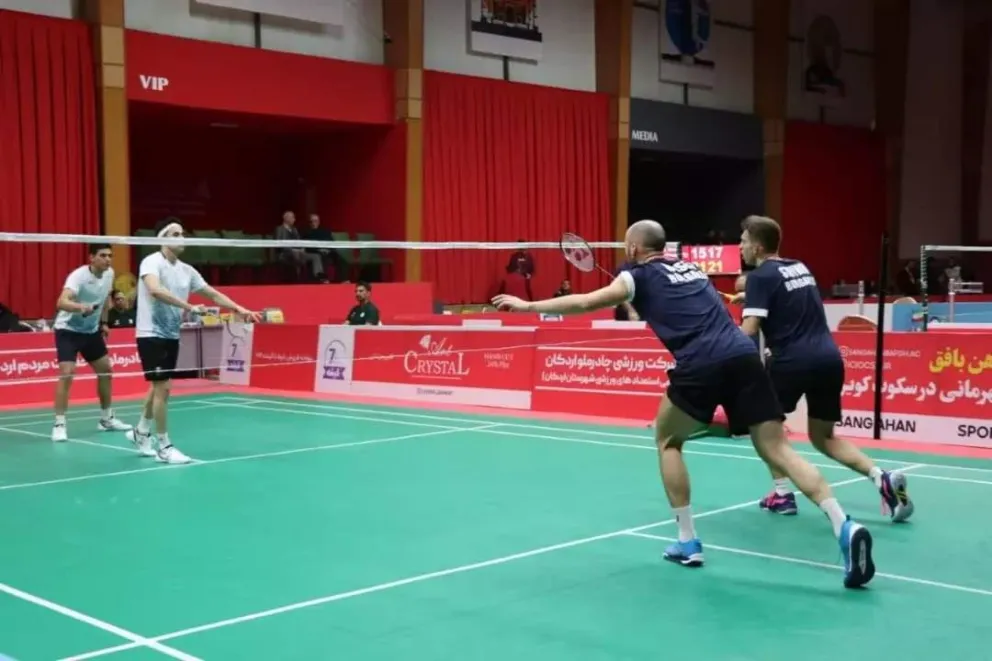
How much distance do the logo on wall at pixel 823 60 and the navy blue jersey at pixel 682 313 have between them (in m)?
28.9

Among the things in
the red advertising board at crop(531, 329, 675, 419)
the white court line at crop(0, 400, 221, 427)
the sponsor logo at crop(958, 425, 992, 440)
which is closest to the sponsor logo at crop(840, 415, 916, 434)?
the sponsor logo at crop(958, 425, 992, 440)

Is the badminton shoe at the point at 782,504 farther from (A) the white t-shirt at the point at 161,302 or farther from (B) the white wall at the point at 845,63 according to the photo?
(B) the white wall at the point at 845,63

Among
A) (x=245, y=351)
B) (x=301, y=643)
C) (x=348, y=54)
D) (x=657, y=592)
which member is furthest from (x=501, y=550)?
(x=348, y=54)

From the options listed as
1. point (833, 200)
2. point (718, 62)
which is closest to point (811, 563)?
point (718, 62)

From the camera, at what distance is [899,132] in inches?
1366

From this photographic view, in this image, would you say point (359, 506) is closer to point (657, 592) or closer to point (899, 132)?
point (657, 592)

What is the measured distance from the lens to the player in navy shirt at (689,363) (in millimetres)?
5633

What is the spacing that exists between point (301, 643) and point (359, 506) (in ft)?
9.55

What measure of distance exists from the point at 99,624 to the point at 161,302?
4698 mm

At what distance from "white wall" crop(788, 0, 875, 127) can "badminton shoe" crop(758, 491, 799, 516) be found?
27201 mm

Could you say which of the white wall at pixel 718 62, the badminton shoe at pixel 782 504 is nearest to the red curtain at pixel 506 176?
the white wall at pixel 718 62

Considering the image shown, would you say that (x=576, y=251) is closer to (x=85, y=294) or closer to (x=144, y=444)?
(x=144, y=444)

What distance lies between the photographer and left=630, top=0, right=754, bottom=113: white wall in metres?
28.7

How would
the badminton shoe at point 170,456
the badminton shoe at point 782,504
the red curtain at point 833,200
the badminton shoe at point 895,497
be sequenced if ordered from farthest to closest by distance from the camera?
the red curtain at point 833,200
the badminton shoe at point 170,456
the badminton shoe at point 782,504
the badminton shoe at point 895,497
